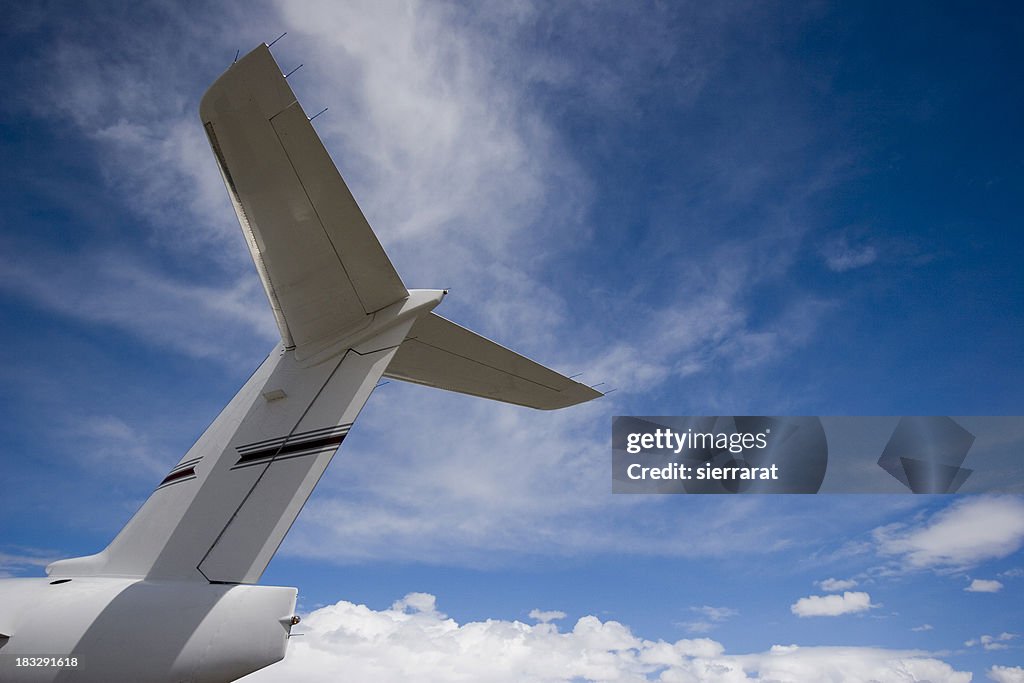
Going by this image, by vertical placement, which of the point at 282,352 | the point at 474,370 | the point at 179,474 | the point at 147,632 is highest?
the point at 474,370

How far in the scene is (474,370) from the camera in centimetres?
769

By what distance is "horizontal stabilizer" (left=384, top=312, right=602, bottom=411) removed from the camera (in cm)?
742

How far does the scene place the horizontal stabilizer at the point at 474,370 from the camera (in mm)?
7418

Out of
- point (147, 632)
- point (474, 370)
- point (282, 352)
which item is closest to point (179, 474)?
point (282, 352)

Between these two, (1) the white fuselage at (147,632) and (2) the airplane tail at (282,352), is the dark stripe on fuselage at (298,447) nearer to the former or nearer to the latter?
(2) the airplane tail at (282,352)

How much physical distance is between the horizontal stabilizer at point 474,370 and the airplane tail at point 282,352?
0.06 feet

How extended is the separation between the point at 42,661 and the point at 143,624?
0.96 meters

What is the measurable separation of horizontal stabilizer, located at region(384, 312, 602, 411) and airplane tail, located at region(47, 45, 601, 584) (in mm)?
18

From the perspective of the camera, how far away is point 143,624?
558cm

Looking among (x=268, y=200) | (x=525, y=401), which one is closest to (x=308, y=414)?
(x=268, y=200)

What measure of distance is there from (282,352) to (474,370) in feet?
6.40

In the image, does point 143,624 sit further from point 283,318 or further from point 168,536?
point 283,318

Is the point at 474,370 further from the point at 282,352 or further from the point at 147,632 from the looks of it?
the point at 147,632

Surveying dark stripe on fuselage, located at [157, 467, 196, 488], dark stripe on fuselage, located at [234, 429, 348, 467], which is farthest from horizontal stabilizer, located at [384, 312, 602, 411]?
dark stripe on fuselage, located at [157, 467, 196, 488]
